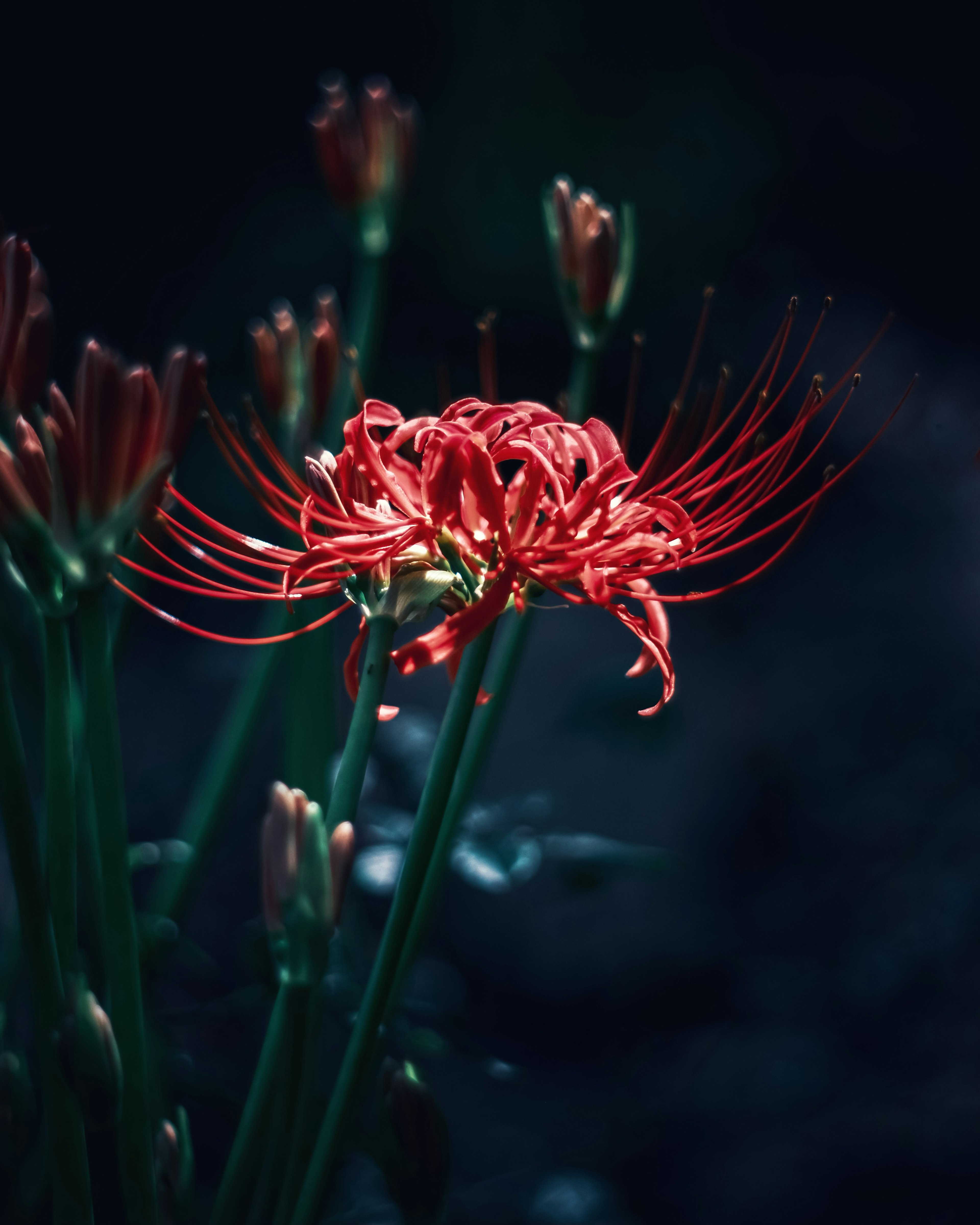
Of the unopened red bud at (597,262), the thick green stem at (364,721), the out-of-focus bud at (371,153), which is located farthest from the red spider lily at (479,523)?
the out-of-focus bud at (371,153)

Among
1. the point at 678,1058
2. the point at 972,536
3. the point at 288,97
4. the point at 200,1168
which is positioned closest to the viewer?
the point at 200,1168

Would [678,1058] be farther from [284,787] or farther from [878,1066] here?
[284,787]

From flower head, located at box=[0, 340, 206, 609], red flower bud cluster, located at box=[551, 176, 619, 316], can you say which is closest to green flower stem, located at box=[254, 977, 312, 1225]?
flower head, located at box=[0, 340, 206, 609]

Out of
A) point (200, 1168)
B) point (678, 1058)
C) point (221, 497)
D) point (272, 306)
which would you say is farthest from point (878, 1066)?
point (272, 306)

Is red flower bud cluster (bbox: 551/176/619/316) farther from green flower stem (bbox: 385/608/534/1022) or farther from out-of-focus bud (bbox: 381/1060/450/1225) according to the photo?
out-of-focus bud (bbox: 381/1060/450/1225)

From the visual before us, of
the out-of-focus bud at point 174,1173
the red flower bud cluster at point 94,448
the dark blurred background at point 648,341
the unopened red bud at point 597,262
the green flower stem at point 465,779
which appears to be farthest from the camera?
the dark blurred background at point 648,341

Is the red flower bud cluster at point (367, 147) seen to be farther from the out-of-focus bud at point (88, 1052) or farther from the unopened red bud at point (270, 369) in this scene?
the out-of-focus bud at point (88, 1052)
